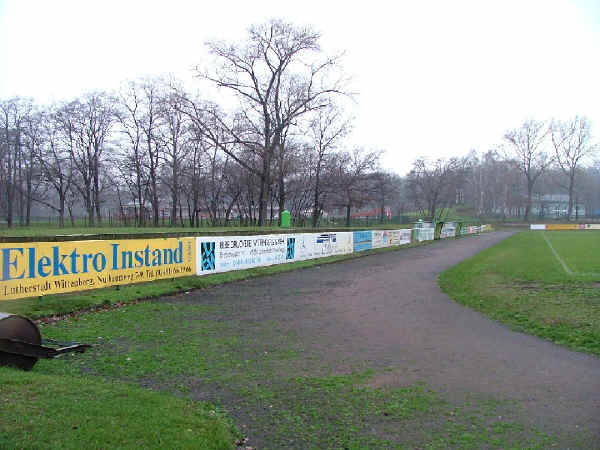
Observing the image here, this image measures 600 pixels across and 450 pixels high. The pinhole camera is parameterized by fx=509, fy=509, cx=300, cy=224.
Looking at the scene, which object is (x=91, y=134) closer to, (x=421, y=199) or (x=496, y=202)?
(x=421, y=199)

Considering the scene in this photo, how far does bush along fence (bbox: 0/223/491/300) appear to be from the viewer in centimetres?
1064

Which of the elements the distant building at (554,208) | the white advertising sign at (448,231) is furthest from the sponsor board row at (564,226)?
the white advertising sign at (448,231)

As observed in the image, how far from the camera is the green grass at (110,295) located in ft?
32.8

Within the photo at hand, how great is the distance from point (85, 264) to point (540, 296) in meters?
11.3

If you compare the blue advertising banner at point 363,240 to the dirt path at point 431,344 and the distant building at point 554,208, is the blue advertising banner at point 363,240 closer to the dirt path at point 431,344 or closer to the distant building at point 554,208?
the dirt path at point 431,344

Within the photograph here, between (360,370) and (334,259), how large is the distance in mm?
18551

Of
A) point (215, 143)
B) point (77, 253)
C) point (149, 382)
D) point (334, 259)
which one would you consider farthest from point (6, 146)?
point (149, 382)

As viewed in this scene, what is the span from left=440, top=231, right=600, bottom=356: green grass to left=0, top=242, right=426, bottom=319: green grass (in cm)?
709

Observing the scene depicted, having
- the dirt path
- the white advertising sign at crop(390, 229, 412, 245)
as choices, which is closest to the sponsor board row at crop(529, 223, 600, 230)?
the white advertising sign at crop(390, 229, 412, 245)

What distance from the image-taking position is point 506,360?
7.45 m

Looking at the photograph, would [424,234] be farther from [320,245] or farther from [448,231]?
[320,245]

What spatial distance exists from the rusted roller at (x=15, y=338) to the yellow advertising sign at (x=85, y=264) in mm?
4797

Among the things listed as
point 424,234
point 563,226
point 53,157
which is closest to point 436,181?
point 563,226

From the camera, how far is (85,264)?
39.9 feet
